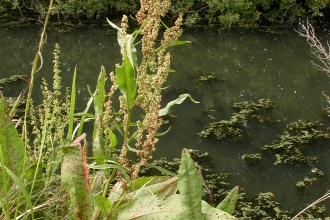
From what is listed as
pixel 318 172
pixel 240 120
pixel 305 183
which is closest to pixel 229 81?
pixel 240 120

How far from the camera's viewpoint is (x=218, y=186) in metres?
3.82

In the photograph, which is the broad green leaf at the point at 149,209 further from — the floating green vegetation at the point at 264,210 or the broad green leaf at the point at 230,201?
the floating green vegetation at the point at 264,210

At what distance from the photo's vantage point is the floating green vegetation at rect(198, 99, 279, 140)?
4.69 m

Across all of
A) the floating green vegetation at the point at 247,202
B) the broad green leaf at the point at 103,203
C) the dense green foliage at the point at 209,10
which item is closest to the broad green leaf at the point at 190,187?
the broad green leaf at the point at 103,203

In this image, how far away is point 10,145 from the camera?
1.39m

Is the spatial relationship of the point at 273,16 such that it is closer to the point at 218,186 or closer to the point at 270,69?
the point at 270,69

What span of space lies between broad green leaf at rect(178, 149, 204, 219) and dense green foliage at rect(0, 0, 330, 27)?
8295 millimetres

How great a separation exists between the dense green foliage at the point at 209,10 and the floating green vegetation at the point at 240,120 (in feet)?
13.6

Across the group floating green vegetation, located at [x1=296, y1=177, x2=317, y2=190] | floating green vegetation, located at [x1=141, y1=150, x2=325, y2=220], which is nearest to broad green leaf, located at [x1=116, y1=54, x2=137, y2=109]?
floating green vegetation, located at [x1=141, y1=150, x2=325, y2=220]

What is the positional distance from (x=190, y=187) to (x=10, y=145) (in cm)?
64

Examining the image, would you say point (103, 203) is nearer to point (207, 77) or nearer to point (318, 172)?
point (318, 172)

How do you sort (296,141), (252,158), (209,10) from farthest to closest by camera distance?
(209,10) → (296,141) → (252,158)

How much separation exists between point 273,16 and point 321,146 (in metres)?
5.84

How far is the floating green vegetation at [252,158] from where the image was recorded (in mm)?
4234
